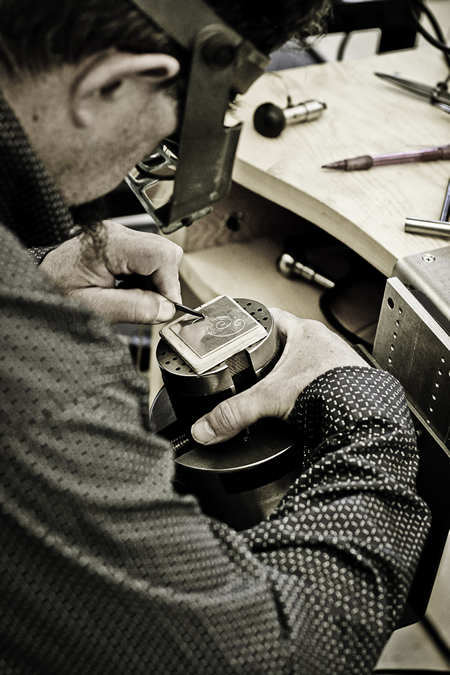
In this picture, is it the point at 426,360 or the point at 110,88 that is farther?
the point at 426,360

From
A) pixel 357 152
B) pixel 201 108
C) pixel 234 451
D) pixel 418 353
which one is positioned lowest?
pixel 234 451

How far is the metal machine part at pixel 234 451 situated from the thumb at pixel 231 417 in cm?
2

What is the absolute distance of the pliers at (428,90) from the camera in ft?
3.91

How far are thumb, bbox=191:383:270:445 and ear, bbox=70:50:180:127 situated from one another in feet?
1.19

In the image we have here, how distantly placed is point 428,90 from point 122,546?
1099 millimetres

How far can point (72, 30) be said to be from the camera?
1.50 ft

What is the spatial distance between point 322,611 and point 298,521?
0.09m

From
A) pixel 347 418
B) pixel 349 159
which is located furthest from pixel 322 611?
pixel 349 159

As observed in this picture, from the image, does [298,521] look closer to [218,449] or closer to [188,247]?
[218,449]

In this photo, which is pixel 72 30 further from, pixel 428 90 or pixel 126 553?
pixel 428 90

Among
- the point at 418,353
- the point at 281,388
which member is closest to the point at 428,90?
the point at 418,353

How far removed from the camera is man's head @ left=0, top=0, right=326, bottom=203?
0.46 metres

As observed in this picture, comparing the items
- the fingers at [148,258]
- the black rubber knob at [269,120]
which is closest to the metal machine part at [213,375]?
the fingers at [148,258]

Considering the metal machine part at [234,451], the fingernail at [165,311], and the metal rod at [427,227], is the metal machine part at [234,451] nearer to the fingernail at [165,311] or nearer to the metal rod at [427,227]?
the fingernail at [165,311]
